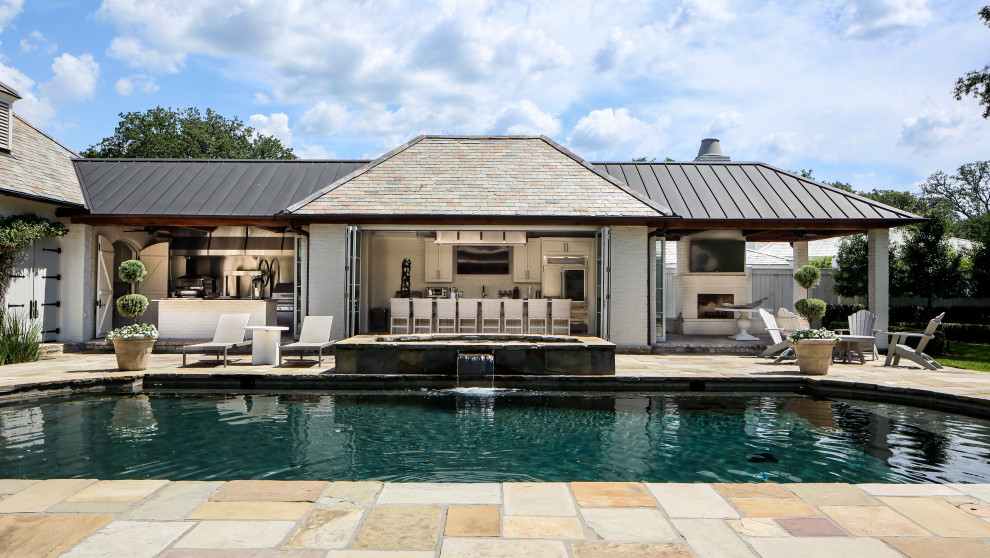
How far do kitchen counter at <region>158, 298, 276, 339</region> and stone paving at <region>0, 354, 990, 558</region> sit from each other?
8.66 m

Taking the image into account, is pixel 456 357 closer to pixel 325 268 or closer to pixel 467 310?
pixel 467 310

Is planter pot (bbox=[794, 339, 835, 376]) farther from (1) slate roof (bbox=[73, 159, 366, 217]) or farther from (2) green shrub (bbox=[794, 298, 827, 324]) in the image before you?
(1) slate roof (bbox=[73, 159, 366, 217])

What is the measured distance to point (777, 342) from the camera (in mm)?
10836

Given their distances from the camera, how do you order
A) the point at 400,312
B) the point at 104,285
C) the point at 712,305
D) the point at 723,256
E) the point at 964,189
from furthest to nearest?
the point at 964,189
the point at 712,305
the point at 723,256
the point at 104,285
the point at 400,312

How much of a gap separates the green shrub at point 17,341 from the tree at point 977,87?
2146 centimetres

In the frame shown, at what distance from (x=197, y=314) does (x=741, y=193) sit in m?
12.1

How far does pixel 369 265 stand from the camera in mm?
14203

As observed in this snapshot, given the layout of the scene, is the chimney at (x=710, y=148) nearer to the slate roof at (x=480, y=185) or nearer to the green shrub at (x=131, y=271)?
the slate roof at (x=480, y=185)

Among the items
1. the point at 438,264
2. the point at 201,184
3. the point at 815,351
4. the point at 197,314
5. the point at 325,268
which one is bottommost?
the point at 815,351

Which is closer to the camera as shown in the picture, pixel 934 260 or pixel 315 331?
pixel 315 331

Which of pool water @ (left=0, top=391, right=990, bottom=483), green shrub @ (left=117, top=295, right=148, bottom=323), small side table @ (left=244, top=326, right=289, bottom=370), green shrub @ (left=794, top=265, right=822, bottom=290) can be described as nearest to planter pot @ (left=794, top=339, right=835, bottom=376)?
pool water @ (left=0, top=391, right=990, bottom=483)

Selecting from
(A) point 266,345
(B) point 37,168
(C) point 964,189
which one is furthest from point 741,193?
(C) point 964,189

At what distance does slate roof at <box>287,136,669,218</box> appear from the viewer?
1133 centimetres

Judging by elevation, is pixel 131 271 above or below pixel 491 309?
above
